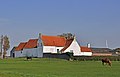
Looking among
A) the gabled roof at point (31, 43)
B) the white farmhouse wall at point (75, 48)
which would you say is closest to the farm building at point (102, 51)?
the white farmhouse wall at point (75, 48)

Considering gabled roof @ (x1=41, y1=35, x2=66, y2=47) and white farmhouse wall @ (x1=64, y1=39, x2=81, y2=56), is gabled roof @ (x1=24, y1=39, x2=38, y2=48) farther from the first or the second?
white farmhouse wall @ (x1=64, y1=39, x2=81, y2=56)

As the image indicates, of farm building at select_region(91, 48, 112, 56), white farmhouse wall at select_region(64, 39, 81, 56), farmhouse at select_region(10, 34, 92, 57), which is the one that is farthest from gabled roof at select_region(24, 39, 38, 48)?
farm building at select_region(91, 48, 112, 56)

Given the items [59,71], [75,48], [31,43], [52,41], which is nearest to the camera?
[59,71]

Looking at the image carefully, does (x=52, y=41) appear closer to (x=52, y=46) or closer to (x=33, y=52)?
(x=52, y=46)

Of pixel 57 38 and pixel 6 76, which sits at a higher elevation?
pixel 57 38

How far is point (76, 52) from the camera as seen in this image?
132 m

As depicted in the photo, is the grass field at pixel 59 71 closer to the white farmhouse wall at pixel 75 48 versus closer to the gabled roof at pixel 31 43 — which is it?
the white farmhouse wall at pixel 75 48

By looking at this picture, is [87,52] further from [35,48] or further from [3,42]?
[3,42]

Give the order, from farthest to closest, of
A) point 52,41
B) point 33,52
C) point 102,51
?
1. point 102,51
2. point 33,52
3. point 52,41

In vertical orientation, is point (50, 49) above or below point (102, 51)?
above

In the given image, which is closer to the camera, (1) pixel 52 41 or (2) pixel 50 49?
(2) pixel 50 49

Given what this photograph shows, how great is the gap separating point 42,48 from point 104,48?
48.6m

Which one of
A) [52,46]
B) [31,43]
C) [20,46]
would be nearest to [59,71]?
[52,46]

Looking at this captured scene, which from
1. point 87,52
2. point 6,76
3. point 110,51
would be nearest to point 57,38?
point 87,52
